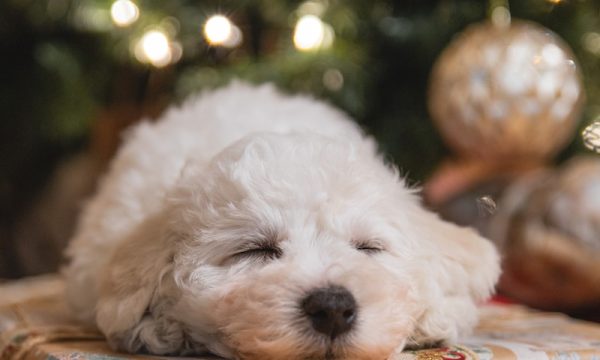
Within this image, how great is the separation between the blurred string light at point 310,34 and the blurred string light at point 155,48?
1.86ft

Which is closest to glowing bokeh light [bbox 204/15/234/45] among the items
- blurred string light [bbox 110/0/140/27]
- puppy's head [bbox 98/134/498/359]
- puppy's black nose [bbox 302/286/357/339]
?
blurred string light [bbox 110/0/140/27]

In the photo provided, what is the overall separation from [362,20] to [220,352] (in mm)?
2132

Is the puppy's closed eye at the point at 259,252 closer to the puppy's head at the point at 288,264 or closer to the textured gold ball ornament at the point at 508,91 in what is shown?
the puppy's head at the point at 288,264

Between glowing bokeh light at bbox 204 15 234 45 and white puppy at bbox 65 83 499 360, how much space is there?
1348 mm

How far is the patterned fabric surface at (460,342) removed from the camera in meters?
1.62

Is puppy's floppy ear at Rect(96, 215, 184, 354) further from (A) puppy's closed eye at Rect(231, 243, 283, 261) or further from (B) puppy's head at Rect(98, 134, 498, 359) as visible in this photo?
(A) puppy's closed eye at Rect(231, 243, 283, 261)

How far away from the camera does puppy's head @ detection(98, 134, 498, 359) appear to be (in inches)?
57.4

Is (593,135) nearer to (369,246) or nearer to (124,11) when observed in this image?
(369,246)

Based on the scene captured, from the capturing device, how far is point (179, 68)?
394 cm

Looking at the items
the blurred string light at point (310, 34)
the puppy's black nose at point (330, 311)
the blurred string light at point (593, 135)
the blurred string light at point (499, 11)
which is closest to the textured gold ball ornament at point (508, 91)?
the blurred string light at point (593, 135)

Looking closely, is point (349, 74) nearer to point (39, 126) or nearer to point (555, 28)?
point (555, 28)

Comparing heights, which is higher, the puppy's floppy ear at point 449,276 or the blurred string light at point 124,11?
the blurred string light at point 124,11

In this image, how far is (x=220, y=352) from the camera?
5.32 ft

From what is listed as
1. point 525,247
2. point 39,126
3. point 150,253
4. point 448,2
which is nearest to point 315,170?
point 150,253
